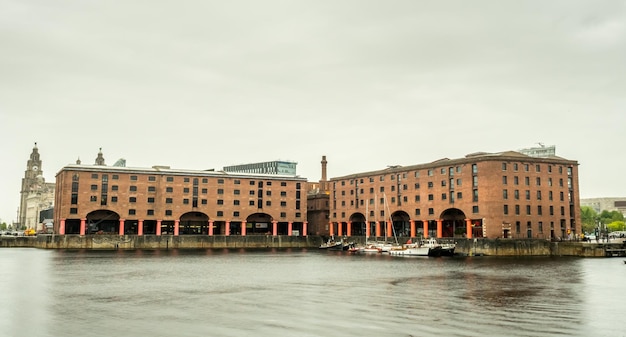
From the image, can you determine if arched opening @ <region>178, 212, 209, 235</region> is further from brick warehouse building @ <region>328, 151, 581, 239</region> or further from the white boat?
the white boat

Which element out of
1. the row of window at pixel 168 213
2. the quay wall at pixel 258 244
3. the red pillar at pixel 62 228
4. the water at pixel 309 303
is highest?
the row of window at pixel 168 213

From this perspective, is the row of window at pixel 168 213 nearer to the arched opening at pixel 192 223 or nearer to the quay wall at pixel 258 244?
the arched opening at pixel 192 223

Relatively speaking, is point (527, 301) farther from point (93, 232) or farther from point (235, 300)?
point (93, 232)

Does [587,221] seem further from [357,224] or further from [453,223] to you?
[453,223]

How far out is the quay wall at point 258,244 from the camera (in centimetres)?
9419

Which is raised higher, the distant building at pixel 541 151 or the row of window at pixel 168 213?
the distant building at pixel 541 151

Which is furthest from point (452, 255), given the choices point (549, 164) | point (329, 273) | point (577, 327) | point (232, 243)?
point (577, 327)

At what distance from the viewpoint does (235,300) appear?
120 ft

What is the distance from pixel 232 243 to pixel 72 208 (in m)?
34.8

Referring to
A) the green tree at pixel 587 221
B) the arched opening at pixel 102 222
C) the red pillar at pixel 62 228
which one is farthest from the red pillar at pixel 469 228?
the green tree at pixel 587 221

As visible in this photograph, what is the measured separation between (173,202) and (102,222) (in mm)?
15539

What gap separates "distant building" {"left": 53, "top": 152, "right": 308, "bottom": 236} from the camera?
118 meters

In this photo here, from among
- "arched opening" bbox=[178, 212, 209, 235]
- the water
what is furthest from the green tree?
the water

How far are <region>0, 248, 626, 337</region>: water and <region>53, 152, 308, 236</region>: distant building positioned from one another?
62284 mm
